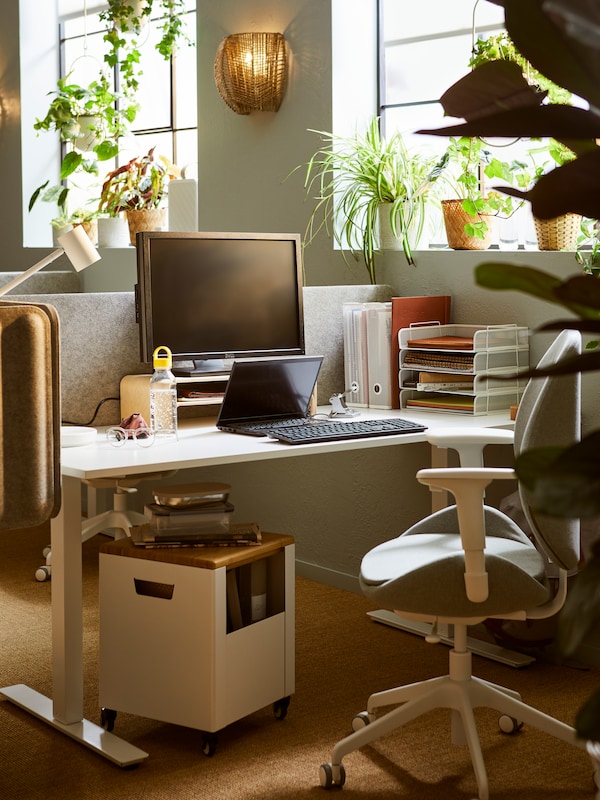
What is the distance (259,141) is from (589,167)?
3.53 meters

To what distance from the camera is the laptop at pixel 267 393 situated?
2.59m

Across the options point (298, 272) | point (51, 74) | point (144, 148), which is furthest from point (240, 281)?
point (51, 74)

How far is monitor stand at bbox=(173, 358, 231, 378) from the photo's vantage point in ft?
8.87

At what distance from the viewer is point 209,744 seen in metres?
2.23

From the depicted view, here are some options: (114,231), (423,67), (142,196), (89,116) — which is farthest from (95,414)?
(89,116)

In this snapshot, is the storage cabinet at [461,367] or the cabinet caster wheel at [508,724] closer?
the cabinet caster wheel at [508,724]

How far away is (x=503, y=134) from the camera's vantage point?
1.89 feet

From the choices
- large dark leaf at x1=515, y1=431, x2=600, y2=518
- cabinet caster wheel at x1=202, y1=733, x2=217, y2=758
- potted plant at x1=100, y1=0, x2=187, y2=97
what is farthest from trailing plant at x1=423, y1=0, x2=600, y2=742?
potted plant at x1=100, y1=0, x2=187, y2=97

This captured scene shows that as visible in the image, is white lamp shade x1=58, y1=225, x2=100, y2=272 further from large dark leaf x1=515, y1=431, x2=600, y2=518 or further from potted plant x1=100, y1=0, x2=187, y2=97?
potted plant x1=100, y1=0, x2=187, y2=97

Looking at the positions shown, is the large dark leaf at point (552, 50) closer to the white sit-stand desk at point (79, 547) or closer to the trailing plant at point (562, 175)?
the trailing plant at point (562, 175)

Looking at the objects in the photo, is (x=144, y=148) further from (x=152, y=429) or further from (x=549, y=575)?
(x=549, y=575)

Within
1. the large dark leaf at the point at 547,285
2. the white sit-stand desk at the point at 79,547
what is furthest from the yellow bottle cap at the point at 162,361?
the large dark leaf at the point at 547,285

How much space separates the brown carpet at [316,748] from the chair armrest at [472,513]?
457 millimetres

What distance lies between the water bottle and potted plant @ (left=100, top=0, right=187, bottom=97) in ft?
7.92
